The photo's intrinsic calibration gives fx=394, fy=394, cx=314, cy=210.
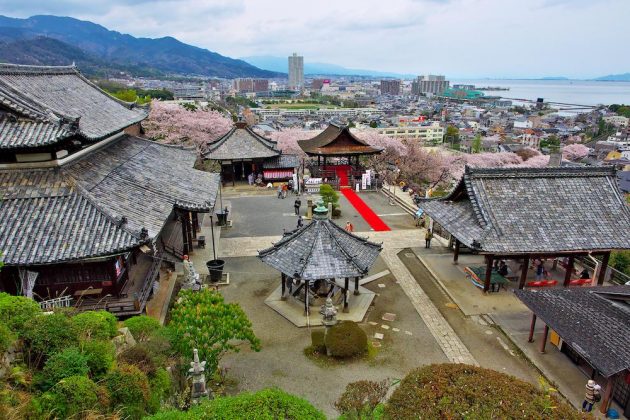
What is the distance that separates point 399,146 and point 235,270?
131ft

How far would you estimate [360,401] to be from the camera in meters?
9.35

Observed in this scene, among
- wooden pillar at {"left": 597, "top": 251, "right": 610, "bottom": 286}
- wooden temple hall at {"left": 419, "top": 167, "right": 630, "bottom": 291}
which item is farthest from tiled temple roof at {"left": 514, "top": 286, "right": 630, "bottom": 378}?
wooden pillar at {"left": 597, "top": 251, "right": 610, "bottom": 286}

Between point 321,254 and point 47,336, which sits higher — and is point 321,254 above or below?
below

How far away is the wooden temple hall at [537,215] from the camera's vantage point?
17484 millimetres

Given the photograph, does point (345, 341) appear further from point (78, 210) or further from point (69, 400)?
point (78, 210)

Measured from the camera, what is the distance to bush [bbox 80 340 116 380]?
8.74 m

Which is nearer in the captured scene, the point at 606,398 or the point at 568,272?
the point at 606,398

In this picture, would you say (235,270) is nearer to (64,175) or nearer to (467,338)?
(64,175)

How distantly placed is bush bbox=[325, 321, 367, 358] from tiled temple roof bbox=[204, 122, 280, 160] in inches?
1166

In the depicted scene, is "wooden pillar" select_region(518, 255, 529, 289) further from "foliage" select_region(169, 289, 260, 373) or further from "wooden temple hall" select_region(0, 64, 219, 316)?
"wooden temple hall" select_region(0, 64, 219, 316)

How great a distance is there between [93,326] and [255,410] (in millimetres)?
5030

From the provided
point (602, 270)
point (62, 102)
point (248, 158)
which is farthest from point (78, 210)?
point (248, 158)

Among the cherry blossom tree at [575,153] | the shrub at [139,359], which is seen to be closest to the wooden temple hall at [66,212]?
the shrub at [139,359]

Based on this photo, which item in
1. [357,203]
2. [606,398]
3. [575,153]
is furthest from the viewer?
[575,153]
